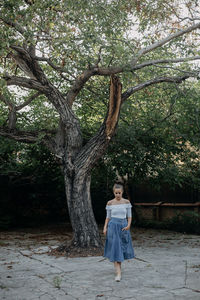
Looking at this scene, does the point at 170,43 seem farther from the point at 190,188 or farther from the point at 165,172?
the point at 190,188

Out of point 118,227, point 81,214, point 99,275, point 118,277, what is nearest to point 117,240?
point 118,227

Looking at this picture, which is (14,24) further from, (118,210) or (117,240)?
(117,240)

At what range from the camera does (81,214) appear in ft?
33.2

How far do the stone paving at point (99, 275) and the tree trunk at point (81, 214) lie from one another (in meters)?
0.77

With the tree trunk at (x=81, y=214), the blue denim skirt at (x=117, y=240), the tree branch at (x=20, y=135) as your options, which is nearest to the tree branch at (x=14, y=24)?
the tree branch at (x=20, y=135)

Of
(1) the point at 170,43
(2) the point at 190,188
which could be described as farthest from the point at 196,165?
(1) the point at 170,43

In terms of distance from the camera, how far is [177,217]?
1502 centimetres

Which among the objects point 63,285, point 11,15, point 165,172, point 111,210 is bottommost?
point 63,285

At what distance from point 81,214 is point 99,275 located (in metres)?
2.95

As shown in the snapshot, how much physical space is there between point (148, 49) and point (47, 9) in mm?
3098

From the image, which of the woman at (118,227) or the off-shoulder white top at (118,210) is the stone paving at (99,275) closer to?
the woman at (118,227)

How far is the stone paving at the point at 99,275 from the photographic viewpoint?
233 inches

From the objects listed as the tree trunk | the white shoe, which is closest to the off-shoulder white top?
the white shoe

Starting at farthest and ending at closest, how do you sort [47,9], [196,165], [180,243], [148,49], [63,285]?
A: [196,165], [180,243], [148,49], [47,9], [63,285]
